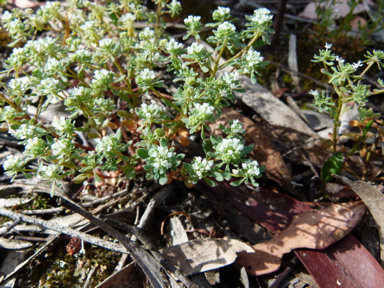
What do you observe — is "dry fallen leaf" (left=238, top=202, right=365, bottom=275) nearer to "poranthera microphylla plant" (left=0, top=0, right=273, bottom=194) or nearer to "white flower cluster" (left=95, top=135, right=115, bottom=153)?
"poranthera microphylla plant" (left=0, top=0, right=273, bottom=194)

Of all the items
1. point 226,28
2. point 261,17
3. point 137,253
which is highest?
point 261,17

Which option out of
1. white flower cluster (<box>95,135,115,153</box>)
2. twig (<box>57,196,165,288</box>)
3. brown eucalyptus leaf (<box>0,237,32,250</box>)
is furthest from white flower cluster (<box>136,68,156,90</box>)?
brown eucalyptus leaf (<box>0,237,32,250</box>)

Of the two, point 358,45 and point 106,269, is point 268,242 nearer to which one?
point 106,269

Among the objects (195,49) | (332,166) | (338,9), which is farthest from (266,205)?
(338,9)

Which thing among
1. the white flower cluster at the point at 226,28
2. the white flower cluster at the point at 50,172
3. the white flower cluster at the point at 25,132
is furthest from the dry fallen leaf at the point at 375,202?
the white flower cluster at the point at 25,132

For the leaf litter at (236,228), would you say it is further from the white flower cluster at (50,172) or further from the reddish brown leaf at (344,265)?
the white flower cluster at (50,172)

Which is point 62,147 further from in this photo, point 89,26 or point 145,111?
point 89,26
